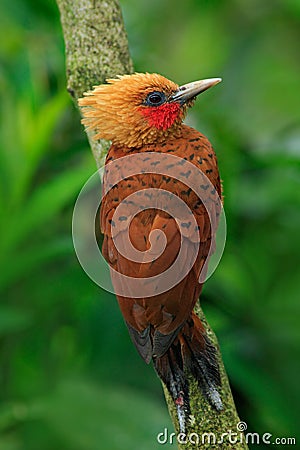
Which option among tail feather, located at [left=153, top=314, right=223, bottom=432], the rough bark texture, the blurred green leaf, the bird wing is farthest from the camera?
the blurred green leaf

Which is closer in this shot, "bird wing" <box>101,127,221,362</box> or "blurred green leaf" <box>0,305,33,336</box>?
"bird wing" <box>101,127,221,362</box>

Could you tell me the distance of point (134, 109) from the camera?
172cm

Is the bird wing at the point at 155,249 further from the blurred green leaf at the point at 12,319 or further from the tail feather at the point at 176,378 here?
the blurred green leaf at the point at 12,319

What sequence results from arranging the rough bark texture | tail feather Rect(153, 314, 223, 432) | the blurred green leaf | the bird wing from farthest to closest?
the blurred green leaf → the rough bark texture → tail feather Rect(153, 314, 223, 432) → the bird wing

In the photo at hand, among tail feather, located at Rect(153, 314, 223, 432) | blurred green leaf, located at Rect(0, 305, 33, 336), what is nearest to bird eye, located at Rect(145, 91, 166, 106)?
tail feather, located at Rect(153, 314, 223, 432)

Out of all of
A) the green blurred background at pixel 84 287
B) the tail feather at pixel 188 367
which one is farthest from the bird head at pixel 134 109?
the green blurred background at pixel 84 287

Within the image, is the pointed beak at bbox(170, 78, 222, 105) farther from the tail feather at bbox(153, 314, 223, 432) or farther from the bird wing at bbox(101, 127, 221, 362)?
the tail feather at bbox(153, 314, 223, 432)

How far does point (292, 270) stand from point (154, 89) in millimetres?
1226

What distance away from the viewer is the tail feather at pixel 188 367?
5.41 ft

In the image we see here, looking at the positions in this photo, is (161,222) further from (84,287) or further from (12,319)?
(84,287)

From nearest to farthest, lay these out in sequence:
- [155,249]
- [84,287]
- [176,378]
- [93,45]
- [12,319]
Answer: [155,249]
[176,378]
[93,45]
[12,319]
[84,287]

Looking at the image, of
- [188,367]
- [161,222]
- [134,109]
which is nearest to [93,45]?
[134,109]

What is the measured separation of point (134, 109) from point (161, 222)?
0.99 ft

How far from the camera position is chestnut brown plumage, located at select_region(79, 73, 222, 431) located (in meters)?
1.56
